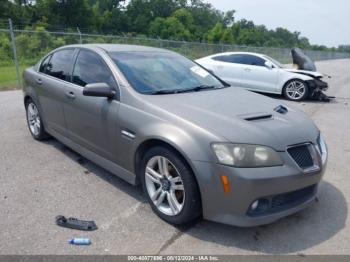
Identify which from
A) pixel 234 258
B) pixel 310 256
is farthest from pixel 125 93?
pixel 310 256

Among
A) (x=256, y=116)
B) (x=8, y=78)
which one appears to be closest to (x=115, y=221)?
(x=256, y=116)

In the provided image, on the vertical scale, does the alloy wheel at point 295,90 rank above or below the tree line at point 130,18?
below

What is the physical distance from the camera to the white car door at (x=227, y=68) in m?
11.7

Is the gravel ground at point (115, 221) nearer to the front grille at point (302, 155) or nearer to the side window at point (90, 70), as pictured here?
the front grille at point (302, 155)

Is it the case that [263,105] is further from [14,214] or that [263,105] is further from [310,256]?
[14,214]

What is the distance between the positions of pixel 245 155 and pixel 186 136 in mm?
522

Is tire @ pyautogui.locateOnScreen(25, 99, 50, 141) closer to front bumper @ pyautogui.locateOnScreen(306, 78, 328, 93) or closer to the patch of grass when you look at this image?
the patch of grass

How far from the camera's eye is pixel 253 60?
11617mm

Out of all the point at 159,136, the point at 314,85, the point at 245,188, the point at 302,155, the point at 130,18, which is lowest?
the point at 314,85

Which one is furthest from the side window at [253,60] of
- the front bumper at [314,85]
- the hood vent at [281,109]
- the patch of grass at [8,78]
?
the hood vent at [281,109]

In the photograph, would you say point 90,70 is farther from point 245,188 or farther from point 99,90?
point 245,188

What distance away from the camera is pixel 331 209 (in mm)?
3666

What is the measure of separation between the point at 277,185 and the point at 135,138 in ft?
4.57

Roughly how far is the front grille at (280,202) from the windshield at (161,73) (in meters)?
1.58
